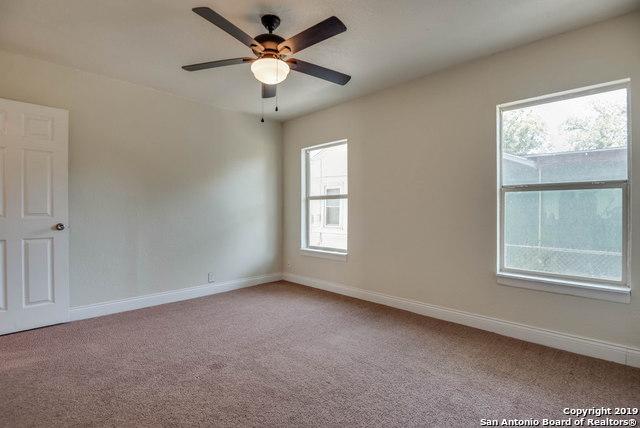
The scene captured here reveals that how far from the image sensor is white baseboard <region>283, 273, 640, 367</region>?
8.06 feet

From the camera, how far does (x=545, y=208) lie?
Result: 112 inches

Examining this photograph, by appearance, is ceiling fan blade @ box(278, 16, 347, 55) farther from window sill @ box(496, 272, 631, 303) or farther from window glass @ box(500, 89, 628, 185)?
window sill @ box(496, 272, 631, 303)

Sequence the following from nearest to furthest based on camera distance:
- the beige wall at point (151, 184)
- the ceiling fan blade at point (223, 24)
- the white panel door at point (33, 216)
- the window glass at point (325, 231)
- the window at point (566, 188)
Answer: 1. the ceiling fan blade at point (223, 24)
2. the window at point (566, 188)
3. the white panel door at point (33, 216)
4. the beige wall at point (151, 184)
5. the window glass at point (325, 231)

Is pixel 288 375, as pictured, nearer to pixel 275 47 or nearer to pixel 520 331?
pixel 520 331

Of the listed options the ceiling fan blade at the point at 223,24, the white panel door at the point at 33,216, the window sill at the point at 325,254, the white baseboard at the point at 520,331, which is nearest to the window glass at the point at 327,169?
the window sill at the point at 325,254

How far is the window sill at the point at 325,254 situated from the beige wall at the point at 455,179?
0.24 feet

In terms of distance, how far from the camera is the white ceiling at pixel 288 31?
231 cm

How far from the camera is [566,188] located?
2.71 meters

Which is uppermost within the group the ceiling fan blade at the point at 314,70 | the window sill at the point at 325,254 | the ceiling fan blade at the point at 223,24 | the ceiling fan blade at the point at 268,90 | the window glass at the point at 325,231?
the ceiling fan blade at the point at 223,24

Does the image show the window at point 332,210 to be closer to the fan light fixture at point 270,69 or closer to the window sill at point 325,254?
the window sill at point 325,254

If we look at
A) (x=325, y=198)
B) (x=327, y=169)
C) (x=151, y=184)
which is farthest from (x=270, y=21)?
(x=325, y=198)

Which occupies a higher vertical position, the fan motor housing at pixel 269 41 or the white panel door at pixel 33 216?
the fan motor housing at pixel 269 41

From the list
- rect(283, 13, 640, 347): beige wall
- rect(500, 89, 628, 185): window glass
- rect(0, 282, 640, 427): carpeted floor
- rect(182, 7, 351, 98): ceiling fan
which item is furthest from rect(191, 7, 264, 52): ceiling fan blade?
rect(500, 89, 628, 185): window glass

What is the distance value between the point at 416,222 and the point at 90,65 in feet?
12.4
